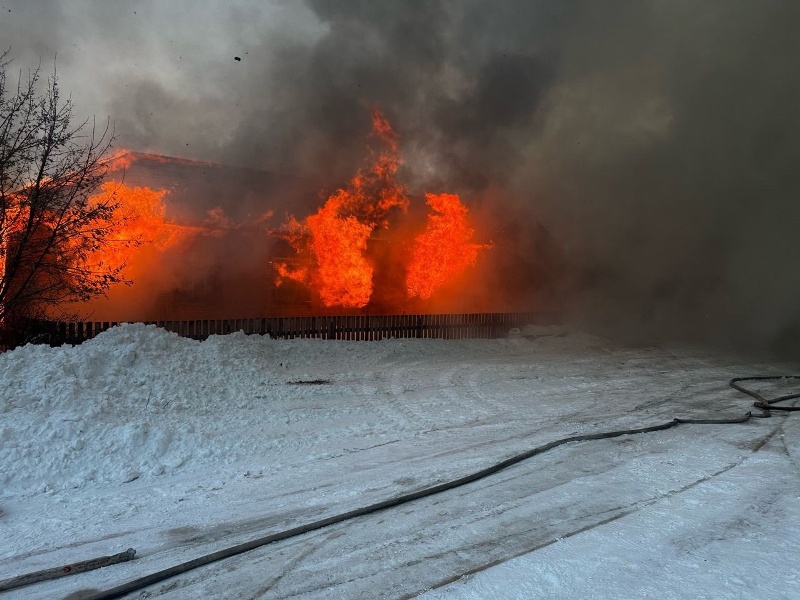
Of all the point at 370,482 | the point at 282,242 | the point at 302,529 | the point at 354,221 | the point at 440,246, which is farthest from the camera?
the point at 282,242

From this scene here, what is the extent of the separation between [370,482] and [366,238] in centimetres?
1210

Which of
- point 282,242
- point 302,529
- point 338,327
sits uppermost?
point 282,242

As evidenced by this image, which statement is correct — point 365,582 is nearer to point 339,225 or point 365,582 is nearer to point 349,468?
point 349,468

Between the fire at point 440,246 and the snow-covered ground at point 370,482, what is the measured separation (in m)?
9.09

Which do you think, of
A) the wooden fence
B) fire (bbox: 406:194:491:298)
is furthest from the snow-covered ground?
fire (bbox: 406:194:491:298)

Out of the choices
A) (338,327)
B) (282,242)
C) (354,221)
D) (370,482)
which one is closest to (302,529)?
(370,482)

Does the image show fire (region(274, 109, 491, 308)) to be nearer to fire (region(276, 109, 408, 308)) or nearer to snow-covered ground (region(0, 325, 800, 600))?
fire (region(276, 109, 408, 308))

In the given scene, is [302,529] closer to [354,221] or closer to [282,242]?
[354,221]

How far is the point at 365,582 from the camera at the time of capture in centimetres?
324

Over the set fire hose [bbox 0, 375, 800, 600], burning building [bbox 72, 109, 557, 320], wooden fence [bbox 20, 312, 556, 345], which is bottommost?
fire hose [bbox 0, 375, 800, 600]

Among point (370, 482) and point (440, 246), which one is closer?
point (370, 482)

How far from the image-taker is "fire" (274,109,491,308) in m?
16.0

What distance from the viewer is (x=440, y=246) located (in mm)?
18047

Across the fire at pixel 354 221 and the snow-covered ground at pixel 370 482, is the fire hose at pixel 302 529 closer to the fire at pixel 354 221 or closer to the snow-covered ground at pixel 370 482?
the snow-covered ground at pixel 370 482
